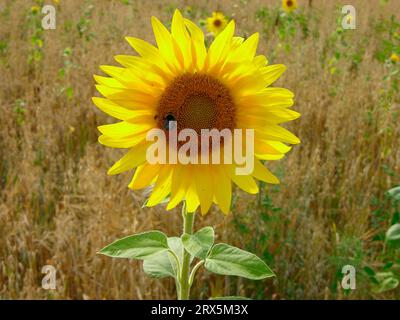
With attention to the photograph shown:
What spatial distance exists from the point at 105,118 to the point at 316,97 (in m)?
1.25

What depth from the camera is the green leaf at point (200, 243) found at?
76 cm

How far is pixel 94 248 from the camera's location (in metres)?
1.96

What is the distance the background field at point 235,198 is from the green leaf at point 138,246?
3.11ft

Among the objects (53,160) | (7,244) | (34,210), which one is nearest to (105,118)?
(53,160)

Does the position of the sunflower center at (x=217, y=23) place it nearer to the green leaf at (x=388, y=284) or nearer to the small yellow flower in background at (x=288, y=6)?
the small yellow flower in background at (x=288, y=6)

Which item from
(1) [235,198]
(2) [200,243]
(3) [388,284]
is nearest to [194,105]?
(2) [200,243]

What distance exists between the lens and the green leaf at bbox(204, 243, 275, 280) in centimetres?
79

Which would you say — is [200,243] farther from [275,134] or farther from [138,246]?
[275,134]

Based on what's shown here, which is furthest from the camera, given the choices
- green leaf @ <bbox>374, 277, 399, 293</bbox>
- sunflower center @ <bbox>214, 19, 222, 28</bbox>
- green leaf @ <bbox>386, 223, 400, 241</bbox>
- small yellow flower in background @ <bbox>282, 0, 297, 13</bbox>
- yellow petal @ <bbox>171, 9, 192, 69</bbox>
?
small yellow flower in background @ <bbox>282, 0, 297, 13</bbox>

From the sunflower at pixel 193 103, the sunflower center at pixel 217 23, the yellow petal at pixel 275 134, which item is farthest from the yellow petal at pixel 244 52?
the sunflower center at pixel 217 23

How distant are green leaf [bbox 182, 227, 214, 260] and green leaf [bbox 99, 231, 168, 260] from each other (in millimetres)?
79

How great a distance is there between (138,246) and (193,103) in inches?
10.1

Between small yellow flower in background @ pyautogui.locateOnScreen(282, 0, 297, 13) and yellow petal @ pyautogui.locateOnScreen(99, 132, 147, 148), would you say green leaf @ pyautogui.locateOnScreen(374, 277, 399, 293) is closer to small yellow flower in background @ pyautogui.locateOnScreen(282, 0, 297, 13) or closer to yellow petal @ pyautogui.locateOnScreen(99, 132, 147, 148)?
yellow petal @ pyautogui.locateOnScreen(99, 132, 147, 148)

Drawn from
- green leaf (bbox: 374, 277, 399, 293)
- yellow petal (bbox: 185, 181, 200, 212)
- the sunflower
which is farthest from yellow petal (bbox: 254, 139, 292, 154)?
green leaf (bbox: 374, 277, 399, 293)
